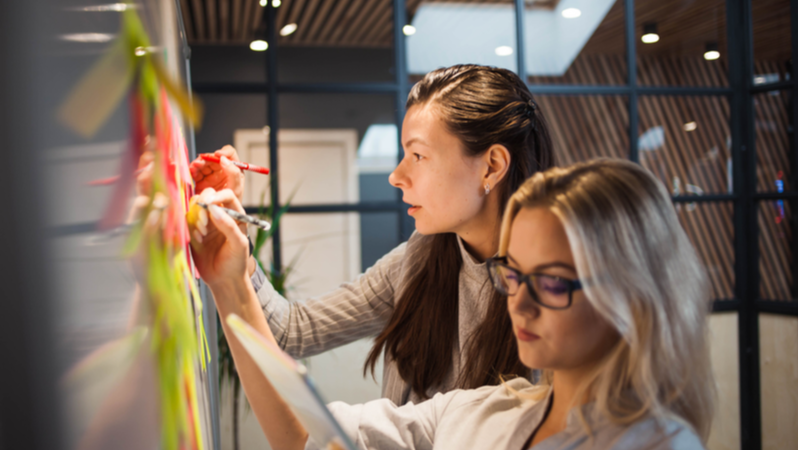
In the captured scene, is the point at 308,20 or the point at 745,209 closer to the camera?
the point at 308,20

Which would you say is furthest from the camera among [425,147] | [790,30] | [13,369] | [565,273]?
[790,30]

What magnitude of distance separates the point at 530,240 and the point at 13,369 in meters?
0.55

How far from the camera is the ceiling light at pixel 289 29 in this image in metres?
2.87

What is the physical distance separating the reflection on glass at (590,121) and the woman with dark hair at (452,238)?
2035 millimetres

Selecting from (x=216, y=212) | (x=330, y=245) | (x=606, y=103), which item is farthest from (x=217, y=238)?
(x=606, y=103)

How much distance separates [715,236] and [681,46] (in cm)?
111

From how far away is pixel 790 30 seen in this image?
3012 mm

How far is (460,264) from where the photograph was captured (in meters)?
1.23

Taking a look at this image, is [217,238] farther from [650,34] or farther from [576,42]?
[650,34]

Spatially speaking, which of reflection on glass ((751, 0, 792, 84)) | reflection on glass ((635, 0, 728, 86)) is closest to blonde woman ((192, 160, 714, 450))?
reflection on glass ((635, 0, 728, 86))

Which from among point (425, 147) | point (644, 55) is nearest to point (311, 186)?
point (425, 147)

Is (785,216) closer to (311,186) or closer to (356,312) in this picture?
(311,186)

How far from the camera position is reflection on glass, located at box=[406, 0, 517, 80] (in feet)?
9.70

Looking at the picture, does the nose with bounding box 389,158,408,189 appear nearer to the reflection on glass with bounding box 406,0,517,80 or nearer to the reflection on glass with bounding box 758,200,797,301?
the reflection on glass with bounding box 406,0,517,80
